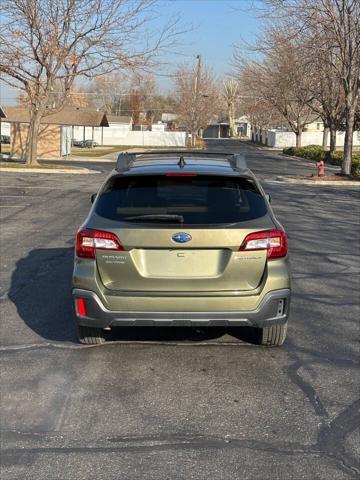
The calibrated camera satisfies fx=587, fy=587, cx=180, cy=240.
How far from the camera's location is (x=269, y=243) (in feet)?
14.8

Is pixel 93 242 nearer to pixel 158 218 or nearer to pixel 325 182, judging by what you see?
pixel 158 218

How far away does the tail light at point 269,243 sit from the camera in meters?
4.43

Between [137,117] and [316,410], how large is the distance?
4354 inches

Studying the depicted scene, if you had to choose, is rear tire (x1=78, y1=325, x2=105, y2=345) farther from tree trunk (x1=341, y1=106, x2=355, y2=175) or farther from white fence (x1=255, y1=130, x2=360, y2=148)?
white fence (x1=255, y1=130, x2=360, y2=148)

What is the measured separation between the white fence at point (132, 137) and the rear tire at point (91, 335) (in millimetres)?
64098

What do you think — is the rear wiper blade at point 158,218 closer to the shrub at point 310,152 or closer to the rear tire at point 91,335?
the rear tire at point 91,335

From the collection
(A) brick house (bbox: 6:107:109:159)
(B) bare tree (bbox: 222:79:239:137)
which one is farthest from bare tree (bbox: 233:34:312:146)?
(B) bare tree (bbox: 222:79:239:137)

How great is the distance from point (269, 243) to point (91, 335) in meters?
1.73

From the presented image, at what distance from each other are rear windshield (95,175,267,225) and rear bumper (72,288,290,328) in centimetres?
65

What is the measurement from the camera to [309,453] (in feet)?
11.1

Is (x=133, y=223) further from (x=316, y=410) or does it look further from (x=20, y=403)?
(x=316, y=410)

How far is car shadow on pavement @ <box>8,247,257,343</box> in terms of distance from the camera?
538 cm

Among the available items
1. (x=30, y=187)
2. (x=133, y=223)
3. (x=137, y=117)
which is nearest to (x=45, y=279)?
(x=133, y=223)

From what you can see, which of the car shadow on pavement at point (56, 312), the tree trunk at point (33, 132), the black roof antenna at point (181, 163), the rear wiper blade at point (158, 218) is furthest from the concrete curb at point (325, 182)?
the rear wiper blade at point (158, 218)
